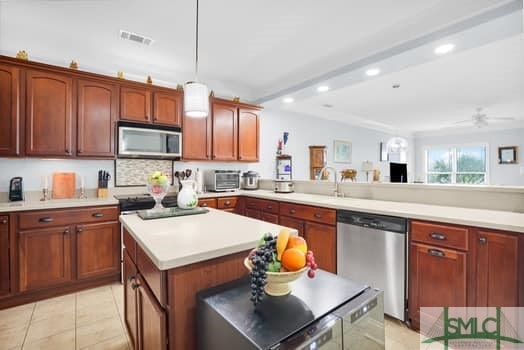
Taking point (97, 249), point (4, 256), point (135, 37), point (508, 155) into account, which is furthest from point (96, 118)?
point (508, 155)

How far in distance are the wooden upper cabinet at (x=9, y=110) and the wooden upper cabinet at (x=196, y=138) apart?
5.61 ft

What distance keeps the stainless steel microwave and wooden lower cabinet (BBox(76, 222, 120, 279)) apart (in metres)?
0.91

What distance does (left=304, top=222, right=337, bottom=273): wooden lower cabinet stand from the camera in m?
2.53

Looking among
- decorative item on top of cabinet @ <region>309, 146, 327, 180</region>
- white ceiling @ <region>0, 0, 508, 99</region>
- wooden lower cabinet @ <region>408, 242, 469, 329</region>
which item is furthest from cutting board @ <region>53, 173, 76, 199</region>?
decorative item on top of cabinet @ <region>309, 146, 327, 180</region>

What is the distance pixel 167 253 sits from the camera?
3.34ft

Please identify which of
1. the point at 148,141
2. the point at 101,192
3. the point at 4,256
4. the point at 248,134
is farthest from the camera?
the point at 248,134

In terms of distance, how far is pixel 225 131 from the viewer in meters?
4.04

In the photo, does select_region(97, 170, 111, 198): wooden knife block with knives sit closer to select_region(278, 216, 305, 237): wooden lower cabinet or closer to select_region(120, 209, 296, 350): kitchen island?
select_region(120, 209, 296, 350): kitchen island

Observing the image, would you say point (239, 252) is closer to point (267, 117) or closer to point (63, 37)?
point (63, 37)

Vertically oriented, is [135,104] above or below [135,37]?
below

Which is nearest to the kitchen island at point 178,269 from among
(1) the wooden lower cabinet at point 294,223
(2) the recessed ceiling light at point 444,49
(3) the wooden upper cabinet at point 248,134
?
(1) the wooden lower cabinet at point 294,223

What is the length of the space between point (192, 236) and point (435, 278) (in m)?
1.76

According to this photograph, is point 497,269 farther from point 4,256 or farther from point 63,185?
point 63,185

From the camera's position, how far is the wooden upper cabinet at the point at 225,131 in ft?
12.9
